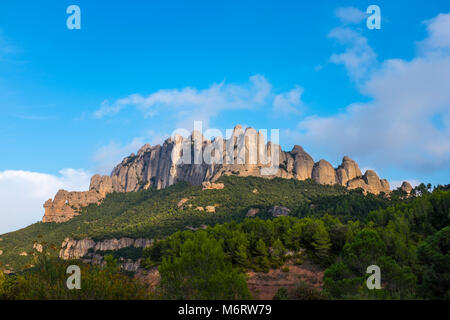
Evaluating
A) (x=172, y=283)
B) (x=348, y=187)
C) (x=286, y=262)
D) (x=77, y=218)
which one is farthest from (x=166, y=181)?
(x=172, y=283)

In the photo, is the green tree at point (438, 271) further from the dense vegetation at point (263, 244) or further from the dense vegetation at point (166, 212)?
the dense vegetation at point (166, 212)

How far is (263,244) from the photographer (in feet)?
183

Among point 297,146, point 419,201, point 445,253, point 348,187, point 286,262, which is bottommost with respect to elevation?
point 286,262

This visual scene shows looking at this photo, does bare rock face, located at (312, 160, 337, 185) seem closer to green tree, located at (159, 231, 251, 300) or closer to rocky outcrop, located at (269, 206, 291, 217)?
rocky outcrop, located at (269, 206, 291, 217)

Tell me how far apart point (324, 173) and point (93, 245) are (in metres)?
119

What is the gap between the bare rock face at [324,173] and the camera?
173 m

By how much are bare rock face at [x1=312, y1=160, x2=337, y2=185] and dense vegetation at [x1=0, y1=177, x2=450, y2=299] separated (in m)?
16.9

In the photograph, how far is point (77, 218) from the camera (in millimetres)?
162000

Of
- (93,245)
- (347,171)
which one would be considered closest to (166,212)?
(93,245)

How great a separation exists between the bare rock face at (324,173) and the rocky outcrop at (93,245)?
331 ft

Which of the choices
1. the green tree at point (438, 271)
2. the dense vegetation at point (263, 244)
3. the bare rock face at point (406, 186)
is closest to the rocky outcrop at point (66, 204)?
the dense vegetation at point (263, 244)
